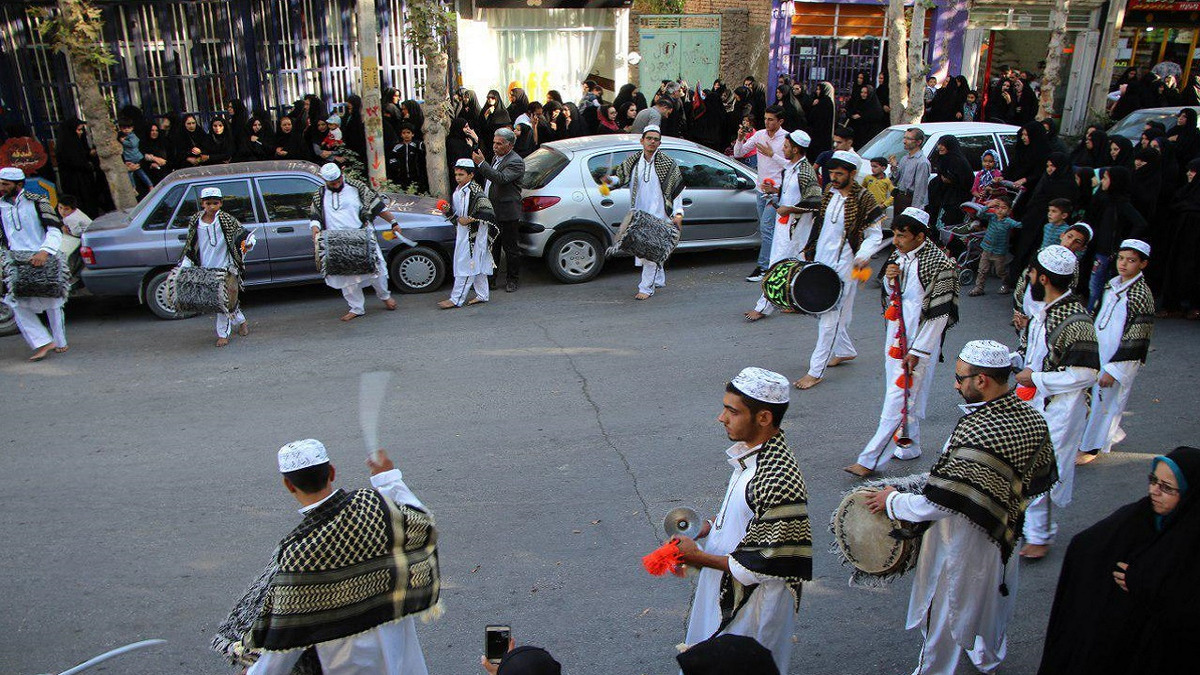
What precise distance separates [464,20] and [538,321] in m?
11.1

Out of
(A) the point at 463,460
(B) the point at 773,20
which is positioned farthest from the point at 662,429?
(B) the point at 773,20

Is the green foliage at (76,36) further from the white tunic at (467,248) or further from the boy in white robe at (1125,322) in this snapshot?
the boy in white robe at (1125,322)

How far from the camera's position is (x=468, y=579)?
16.8 ft

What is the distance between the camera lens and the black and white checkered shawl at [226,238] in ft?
29.7

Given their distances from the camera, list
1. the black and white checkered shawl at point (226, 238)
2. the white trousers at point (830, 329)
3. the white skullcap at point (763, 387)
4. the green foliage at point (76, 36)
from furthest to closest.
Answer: the green foliage at point (76, 36), the black and white checkered shawl at point (226, 238), the white trousers at point (830, 329), the white skullcap at point (763, 387)

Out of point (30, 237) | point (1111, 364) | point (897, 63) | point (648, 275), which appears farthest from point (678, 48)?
point (1111, 364)

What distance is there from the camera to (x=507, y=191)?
10.4m

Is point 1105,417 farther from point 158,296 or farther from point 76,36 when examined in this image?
point 76,36

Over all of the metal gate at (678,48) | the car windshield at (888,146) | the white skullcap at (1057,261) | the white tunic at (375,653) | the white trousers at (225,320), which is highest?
the metal gate at (678,48)

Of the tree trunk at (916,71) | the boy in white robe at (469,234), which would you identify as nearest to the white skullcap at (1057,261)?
the boy in white robe at (469,234)

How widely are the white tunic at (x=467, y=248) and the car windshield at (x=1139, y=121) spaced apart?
9904mm

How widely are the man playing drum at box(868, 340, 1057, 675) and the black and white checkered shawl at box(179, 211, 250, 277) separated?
716cm

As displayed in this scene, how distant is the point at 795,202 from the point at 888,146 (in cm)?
444

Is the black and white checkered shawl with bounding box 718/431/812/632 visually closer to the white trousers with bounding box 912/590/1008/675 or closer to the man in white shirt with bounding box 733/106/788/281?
the white trousers with bounding box 912/590/1008/675
